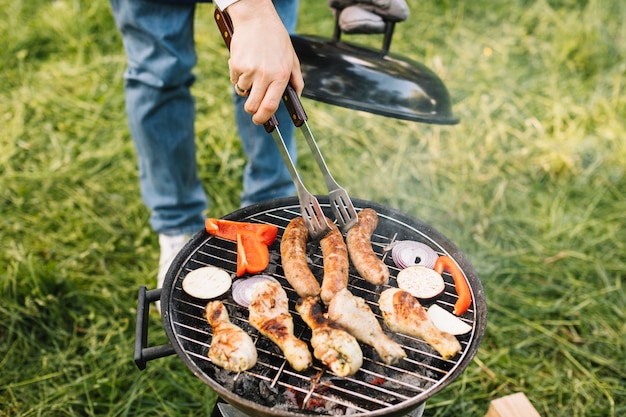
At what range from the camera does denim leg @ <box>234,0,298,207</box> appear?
3.58m

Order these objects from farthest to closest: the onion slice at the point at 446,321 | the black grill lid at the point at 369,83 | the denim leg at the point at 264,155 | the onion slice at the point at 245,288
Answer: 1. the denim leg at the point at 264,155
2. the black grill lid at the point at 369,83
3. the onion slice at the point at 245,288
4. the onion slice at the point at 446,321

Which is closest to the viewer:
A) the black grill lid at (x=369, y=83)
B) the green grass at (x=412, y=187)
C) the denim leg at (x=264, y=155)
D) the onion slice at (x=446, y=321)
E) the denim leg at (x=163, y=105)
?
the onion slice at (x=446, y=321)

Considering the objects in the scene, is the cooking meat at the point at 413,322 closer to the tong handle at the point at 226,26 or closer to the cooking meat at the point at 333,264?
the cooking meat at the point at 333,264

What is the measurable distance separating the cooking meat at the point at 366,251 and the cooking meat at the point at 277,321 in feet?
1.18

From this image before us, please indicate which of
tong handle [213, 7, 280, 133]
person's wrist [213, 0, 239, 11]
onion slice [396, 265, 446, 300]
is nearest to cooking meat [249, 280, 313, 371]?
onion slice [396, 265, 446, 300]

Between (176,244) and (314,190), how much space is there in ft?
4.59

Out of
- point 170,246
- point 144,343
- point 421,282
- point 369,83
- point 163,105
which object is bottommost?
point 170,246

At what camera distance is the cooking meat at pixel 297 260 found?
2.18m

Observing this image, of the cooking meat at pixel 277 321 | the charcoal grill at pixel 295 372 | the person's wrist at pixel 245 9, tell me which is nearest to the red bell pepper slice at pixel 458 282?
the charcoal grill at pixel 295 372

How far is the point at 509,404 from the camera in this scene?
2.58 metres

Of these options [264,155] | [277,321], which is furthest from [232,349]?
[264,155]

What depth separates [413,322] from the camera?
2.05 m

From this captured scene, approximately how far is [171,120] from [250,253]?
4.35 feet

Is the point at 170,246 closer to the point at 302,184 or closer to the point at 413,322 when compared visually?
the point at 302,184
